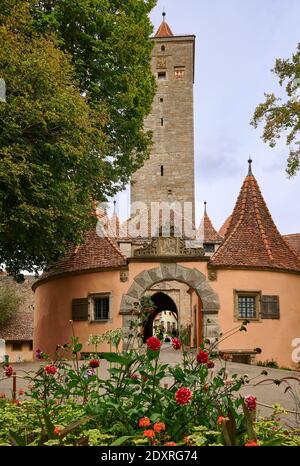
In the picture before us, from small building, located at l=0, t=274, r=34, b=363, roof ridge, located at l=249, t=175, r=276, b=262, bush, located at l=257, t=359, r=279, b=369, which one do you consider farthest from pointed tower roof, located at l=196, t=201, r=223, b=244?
bush, located at l=257, t=359, r=279, b=369

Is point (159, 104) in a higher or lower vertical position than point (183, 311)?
higher

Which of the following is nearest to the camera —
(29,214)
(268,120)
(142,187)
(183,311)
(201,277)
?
(29,214)

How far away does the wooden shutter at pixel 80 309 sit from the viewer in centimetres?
1950

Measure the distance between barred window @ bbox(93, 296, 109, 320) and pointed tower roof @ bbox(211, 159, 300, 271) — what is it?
3892mm

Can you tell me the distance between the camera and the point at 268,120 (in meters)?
17.2

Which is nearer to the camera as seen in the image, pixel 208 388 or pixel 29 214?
pixel 208 388

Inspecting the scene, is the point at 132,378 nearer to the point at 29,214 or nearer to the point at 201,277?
the point at 29,214

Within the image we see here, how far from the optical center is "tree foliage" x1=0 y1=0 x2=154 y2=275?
13.0 m

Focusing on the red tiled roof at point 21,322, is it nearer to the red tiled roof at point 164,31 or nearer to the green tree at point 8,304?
the green tree at point 8,304

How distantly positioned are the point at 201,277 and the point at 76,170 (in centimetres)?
617

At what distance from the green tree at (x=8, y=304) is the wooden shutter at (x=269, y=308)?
2337 centimetres

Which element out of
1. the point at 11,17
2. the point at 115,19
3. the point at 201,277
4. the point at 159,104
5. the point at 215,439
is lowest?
the point at 215,439
